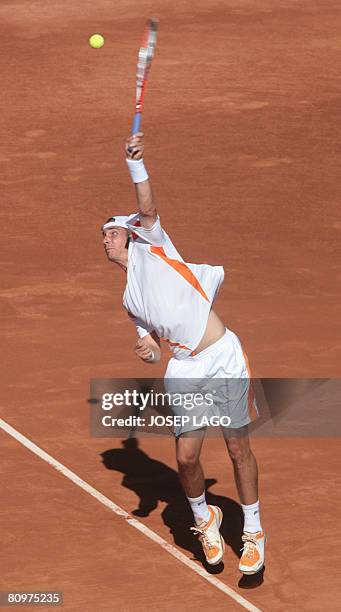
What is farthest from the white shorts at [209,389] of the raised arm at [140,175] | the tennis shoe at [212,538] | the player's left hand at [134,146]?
the player's left hand at [134,146]

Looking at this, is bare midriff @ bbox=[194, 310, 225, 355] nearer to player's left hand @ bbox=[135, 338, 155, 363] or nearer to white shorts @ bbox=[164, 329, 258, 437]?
white shorts @ bbox=[164, 329, 258, 437]

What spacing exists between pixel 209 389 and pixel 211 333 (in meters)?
0.42

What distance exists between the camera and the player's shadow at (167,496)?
38.2ft

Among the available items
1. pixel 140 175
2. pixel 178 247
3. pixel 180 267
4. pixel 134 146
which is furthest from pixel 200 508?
pixel 178 247

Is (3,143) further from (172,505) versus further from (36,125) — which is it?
(172,505)

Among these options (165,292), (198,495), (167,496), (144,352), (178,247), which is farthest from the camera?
(178,247)

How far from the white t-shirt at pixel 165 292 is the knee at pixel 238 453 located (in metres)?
0.74

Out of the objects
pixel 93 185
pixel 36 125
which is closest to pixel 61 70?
pixel 36 125

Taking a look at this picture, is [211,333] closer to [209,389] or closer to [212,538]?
[209,389]

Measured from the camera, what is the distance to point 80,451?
1314 cm

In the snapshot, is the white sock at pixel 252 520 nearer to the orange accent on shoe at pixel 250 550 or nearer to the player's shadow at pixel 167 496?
the orange accent on shoe at pixel 250 550

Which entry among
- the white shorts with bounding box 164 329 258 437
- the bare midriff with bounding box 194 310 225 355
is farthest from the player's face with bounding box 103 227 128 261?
the white shorts with bounding box 164 329 258 437

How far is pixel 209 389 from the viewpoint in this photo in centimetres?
1064

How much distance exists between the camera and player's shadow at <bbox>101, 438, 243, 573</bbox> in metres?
11.6
